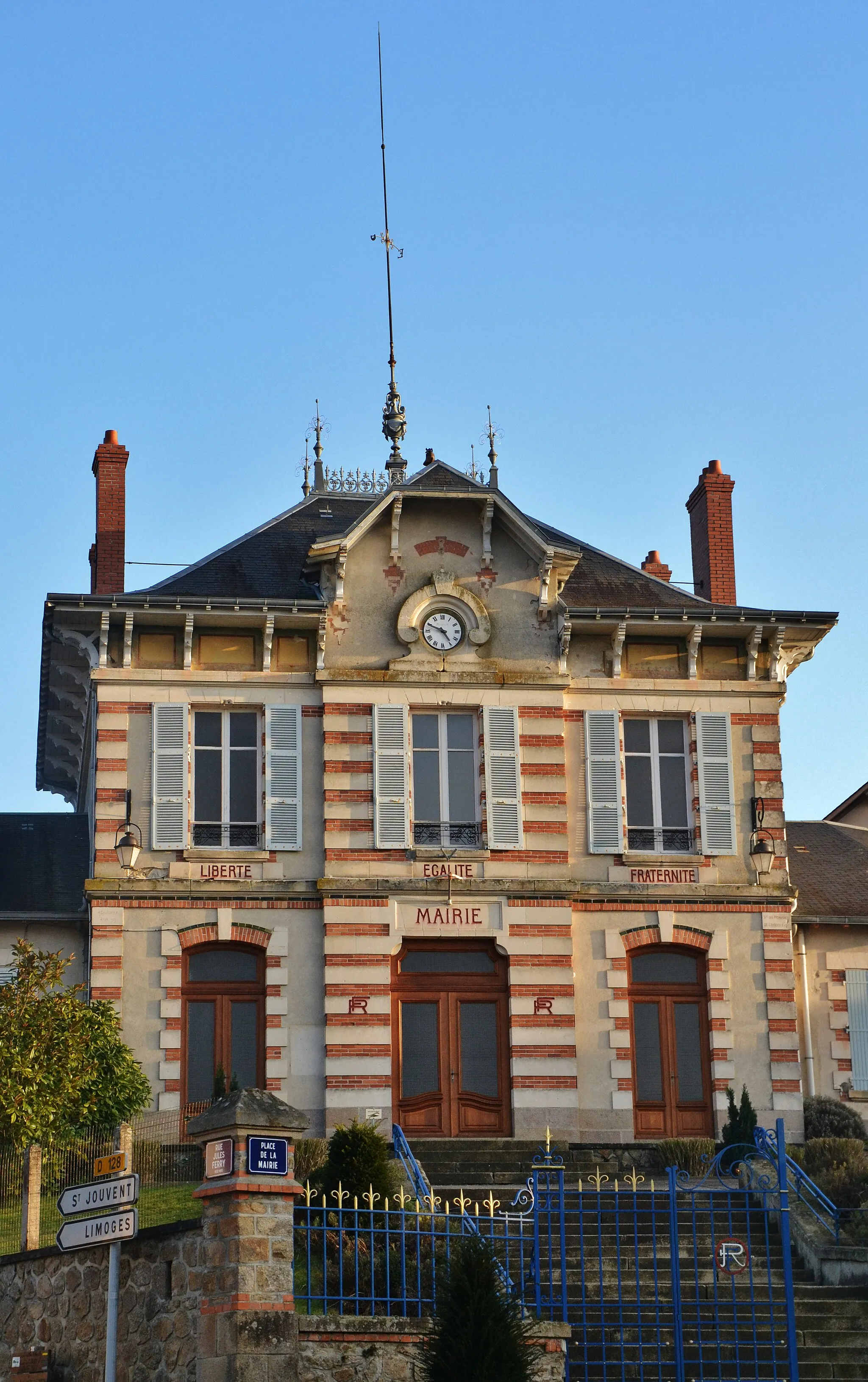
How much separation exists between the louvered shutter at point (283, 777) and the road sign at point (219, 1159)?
9794mm

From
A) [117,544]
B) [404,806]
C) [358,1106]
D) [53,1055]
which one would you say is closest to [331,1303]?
[53,1055]

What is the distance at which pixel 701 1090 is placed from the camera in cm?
2325

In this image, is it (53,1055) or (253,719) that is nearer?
(53,1055)

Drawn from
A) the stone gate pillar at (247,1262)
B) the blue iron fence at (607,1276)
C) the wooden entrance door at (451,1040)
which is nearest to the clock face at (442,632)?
the wooden entrance door at (451,1040)

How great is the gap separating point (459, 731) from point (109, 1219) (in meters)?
12.2

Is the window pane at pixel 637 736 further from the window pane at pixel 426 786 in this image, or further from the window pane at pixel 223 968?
the window pane at pixel 223 968

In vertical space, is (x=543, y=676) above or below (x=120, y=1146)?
above

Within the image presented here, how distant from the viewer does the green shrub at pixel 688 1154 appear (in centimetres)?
2169

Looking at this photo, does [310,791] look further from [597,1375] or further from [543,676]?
[597,1375]

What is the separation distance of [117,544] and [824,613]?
8.84 metres

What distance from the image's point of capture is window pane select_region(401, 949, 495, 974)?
75.8 ft

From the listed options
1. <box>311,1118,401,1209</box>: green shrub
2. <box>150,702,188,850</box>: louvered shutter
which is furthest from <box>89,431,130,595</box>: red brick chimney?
<box>311,1118,401,1209</box>: green shrub

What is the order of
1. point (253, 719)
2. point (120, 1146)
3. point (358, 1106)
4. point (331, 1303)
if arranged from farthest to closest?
1. point (253, 719)
2. point (358, 1106)
3. point (120, 1146)
4. point (331, 1303)

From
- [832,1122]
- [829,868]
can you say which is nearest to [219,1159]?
[832,1122]
